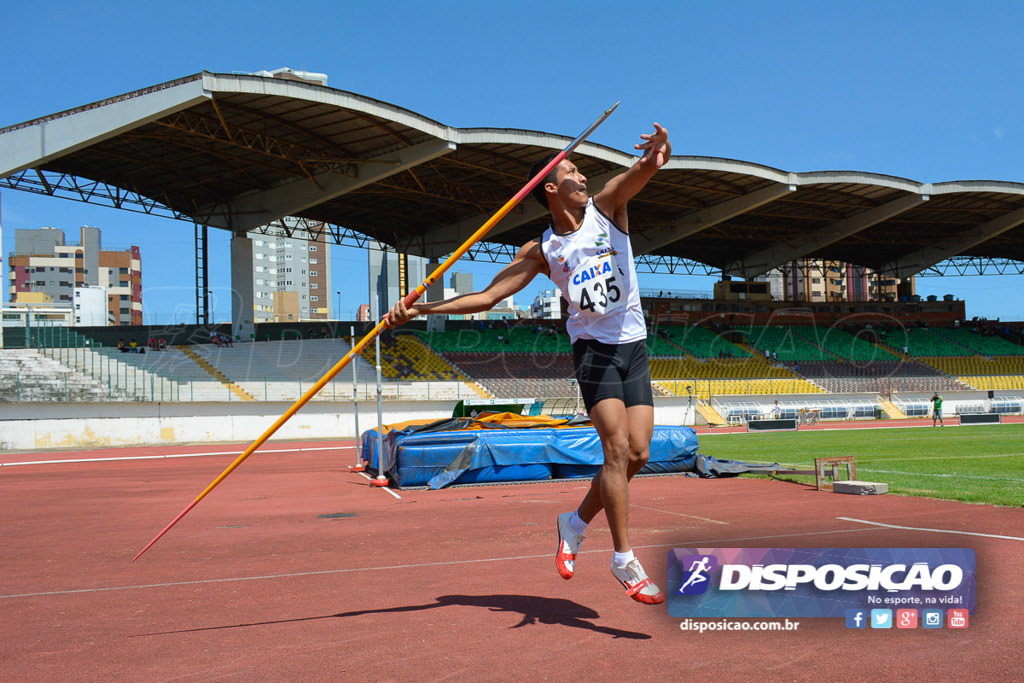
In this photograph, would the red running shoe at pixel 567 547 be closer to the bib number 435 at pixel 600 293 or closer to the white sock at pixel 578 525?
the white sock at pixel 578 525

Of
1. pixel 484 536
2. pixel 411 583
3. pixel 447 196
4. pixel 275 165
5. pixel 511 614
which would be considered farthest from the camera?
pixel 447 196

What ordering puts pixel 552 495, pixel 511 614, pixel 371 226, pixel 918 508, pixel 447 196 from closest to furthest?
pixel 511 614 → pixel 918 508 → pixel 552 495 → pixel 447 196 → pixel 371 226

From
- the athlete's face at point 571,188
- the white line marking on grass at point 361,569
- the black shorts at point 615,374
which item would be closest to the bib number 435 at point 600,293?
the black shorts at point 615,374

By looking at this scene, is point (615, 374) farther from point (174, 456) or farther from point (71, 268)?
point (71, 268)

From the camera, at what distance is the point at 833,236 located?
48.0m

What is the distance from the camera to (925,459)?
51.2 ft

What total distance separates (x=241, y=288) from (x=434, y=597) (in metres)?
36.9

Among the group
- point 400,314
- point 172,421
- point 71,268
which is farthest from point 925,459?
point 71,268

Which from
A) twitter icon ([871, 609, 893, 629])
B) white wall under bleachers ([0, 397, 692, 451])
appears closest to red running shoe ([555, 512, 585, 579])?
twitter icon ([871, 609, 893, 629])

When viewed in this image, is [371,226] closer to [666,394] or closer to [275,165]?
[275,165]

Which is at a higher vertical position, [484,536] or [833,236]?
[833,236]

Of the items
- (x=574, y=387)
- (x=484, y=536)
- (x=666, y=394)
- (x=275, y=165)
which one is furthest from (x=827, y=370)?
(x=484, y=536)

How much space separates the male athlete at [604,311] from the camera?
421 cm

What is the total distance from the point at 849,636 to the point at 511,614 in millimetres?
1643
